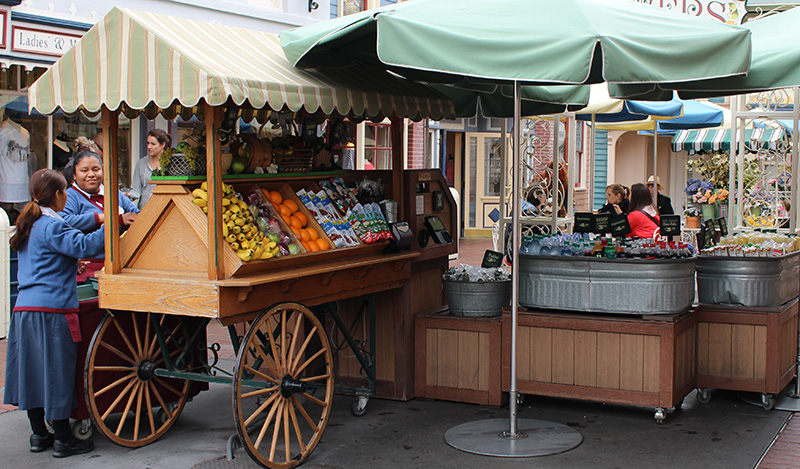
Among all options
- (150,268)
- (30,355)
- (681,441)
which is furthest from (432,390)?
(30,355)

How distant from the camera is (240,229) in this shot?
5031mm

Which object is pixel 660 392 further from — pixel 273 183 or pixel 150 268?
pixel 150 268

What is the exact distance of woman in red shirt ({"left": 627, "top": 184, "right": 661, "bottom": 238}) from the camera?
941 centimetres

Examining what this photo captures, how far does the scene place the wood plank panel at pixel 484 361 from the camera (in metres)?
6.23

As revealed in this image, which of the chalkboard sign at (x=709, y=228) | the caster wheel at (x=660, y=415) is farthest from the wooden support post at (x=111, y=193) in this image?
the chalkboard sign at (x=709, y=228)

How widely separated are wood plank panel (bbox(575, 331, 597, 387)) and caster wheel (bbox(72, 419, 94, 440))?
307 centimetres

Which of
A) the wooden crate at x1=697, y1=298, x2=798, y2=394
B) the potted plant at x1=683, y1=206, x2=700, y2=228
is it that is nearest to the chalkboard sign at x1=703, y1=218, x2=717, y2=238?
the wooden crate at x1=697, y1=298, x2=798, y2=394

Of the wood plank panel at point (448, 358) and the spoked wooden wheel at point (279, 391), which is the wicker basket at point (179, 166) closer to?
the spoked wooden wheel at point (279, 391)

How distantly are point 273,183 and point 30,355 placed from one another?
1.73 metres

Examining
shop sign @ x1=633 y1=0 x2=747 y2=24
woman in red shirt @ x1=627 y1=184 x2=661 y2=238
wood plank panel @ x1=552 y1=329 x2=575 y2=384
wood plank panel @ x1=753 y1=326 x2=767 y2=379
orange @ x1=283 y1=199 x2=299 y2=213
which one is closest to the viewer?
orange @ x1=283 y1=199 x2=299 y2=213

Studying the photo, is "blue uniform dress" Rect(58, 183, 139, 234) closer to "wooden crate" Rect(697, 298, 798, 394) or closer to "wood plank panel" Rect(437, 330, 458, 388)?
"wood plank panel" Rect(437, 330, 458, 388)

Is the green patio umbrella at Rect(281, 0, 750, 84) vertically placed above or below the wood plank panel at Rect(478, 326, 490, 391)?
above

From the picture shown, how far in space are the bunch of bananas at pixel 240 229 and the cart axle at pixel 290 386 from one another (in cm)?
70

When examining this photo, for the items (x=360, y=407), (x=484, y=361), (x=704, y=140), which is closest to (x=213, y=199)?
(x=360, y=407)
